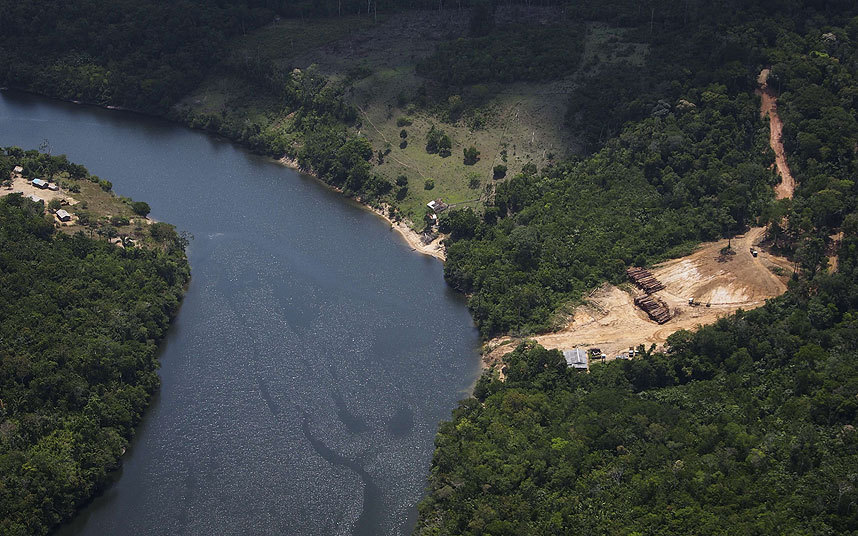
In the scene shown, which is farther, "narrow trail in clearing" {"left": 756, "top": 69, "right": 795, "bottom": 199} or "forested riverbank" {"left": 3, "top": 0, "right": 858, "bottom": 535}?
"narrow trail in clearing" {"left": 756, "top": 69, "right": 795, "bottom": 199}

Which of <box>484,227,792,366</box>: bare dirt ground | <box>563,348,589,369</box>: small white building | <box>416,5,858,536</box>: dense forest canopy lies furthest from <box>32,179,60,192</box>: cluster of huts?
<box>563,348,589,369</box>: small white building

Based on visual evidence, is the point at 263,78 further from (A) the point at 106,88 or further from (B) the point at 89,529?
(B) the point at 89,529

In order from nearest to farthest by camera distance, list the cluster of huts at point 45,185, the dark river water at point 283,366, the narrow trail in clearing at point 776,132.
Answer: the dark river water at point 283,366 → the narrow trail in clearing at point 776,132 → the cluster of huts at point 45,185

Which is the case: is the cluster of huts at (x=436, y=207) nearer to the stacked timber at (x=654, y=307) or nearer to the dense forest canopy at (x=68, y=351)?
the stacked timber at (x=654, y=307)

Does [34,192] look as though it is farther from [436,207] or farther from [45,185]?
[436,207]

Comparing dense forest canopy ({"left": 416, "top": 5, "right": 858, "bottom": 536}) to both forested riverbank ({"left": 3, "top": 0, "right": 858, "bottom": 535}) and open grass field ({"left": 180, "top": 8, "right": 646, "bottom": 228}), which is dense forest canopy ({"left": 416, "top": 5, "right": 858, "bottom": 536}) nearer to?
forested riverbank ({"left": 3, "top": 0, "right": 858, "bottom": 535})

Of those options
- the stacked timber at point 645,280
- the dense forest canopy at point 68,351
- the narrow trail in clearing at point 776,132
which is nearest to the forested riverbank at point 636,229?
the narrow trail in clearing at point 776,132
